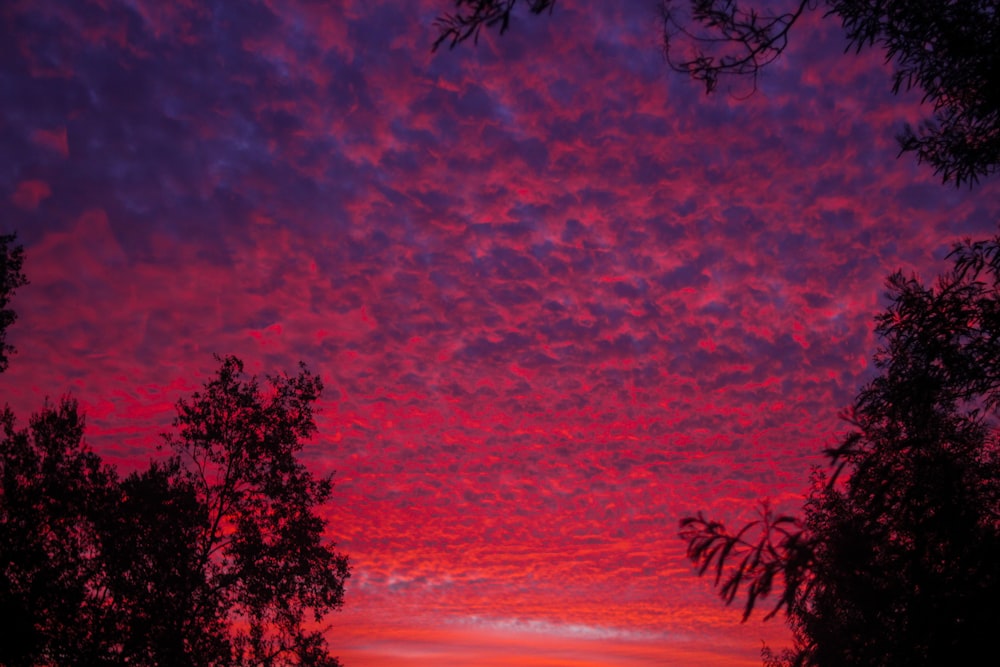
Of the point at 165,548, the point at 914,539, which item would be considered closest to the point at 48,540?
the point at 165,548

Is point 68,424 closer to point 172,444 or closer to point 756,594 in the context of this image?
point 172,444

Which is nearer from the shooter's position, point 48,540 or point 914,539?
point 914,539

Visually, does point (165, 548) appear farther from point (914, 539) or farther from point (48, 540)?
point (914, 539)

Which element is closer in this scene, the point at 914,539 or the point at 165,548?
the point at 914,539

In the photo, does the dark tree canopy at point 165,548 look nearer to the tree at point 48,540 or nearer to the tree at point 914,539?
the tree at point 48,540

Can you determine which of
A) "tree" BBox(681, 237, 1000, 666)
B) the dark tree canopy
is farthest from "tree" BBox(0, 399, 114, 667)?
"tree" BBox(681, 237, 1000, 666)

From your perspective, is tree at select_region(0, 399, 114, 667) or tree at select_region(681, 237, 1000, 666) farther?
tree at select_region(0, 399, 114, 667)

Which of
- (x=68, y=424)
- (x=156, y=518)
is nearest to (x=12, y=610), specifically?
(x=156, y=518)

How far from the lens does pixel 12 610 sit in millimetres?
20656

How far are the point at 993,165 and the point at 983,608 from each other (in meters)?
6.82

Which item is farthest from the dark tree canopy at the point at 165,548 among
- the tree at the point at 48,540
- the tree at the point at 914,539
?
the tree at the point at 914,539

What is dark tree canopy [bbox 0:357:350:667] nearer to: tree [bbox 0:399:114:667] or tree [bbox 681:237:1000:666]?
tree [bbox 0:399:114:667]

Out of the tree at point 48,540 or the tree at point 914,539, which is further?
the tree at point 48,540

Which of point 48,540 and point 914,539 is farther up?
point 48,540
